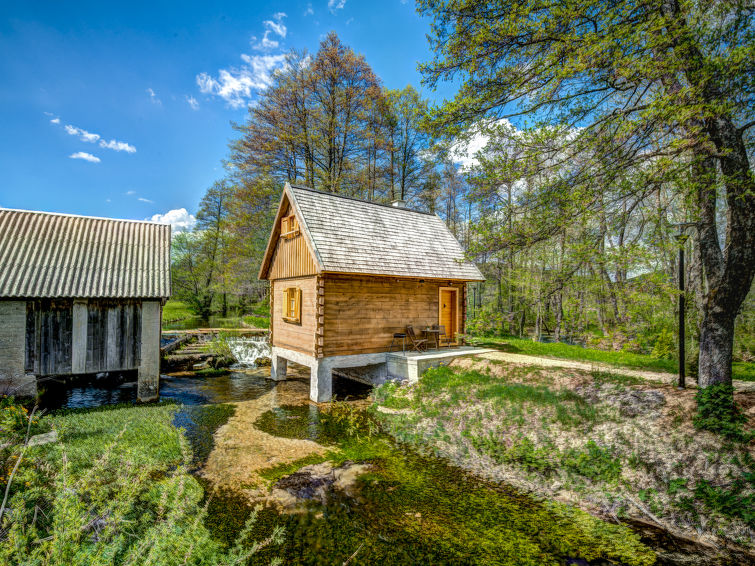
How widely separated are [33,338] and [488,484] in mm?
11227

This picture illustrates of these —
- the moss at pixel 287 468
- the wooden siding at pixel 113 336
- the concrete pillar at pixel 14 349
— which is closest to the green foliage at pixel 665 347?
the moss at pixel 287 468

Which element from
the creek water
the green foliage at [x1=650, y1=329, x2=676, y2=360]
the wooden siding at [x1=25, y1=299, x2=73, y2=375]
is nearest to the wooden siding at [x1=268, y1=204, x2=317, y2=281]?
the creek water

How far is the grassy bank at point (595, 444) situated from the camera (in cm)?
485

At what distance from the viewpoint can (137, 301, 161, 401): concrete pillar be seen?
32.2 feet

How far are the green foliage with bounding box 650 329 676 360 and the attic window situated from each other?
12.6 metres

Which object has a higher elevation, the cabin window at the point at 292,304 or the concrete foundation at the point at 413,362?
the cabin window at the point at 292,304

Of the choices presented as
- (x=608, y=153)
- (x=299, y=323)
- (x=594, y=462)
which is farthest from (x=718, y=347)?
(x=299, y=323)

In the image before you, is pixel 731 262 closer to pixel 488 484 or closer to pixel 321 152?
pixel 488 484

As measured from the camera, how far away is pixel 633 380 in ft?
26.1

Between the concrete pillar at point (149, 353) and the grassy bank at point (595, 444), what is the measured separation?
6662 mm

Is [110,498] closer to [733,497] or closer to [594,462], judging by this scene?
[594,462]

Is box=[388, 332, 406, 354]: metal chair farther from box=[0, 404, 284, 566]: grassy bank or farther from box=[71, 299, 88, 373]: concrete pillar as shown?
box=[71, 299, 88, 373]: concrete pillar

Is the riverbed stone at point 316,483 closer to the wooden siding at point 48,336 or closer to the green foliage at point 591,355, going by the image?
the wooden siding at point 48,336

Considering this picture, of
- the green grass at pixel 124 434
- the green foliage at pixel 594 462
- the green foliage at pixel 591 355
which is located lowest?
the green grass at pixel 124 434
